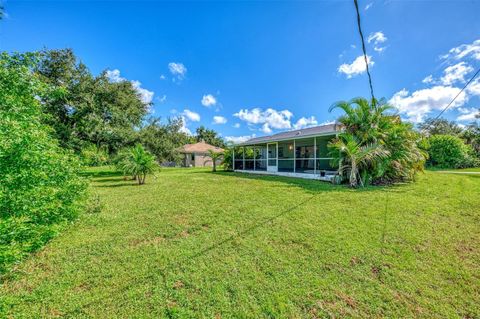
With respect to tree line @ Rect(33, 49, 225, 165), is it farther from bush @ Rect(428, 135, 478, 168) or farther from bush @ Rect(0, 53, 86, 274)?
bush @ Rect(428, 135, 478, 168)

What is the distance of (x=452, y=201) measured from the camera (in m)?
6.26

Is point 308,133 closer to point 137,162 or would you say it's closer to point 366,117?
point 366,117

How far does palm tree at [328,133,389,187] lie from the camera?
8734 mm

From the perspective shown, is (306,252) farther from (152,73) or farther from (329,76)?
(152,73)

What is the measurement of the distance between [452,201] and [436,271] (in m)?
4.73

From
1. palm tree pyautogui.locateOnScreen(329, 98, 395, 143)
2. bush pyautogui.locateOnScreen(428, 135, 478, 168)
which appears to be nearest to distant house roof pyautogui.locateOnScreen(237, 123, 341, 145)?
palm tree pyautogui.locateOnScreen(329, 98, 395, 143)

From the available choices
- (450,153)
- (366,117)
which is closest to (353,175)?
(366,117)

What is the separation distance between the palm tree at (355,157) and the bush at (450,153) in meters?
16.7

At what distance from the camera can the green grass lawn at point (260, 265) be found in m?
2.49

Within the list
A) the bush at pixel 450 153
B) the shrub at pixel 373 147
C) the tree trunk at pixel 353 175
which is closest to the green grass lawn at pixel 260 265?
the tree trunk at pixel 353 175

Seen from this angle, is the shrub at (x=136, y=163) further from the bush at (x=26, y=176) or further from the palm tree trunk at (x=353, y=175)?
the palm tree trunk at (x=353, y=175)

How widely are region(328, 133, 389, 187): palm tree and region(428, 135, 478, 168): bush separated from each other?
16.7 m

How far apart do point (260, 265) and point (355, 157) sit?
24.2 feet

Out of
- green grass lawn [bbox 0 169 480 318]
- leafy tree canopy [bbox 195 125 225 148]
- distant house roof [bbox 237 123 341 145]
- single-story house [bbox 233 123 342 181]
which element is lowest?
green grass lawn [bbox 0 169 480 318]
